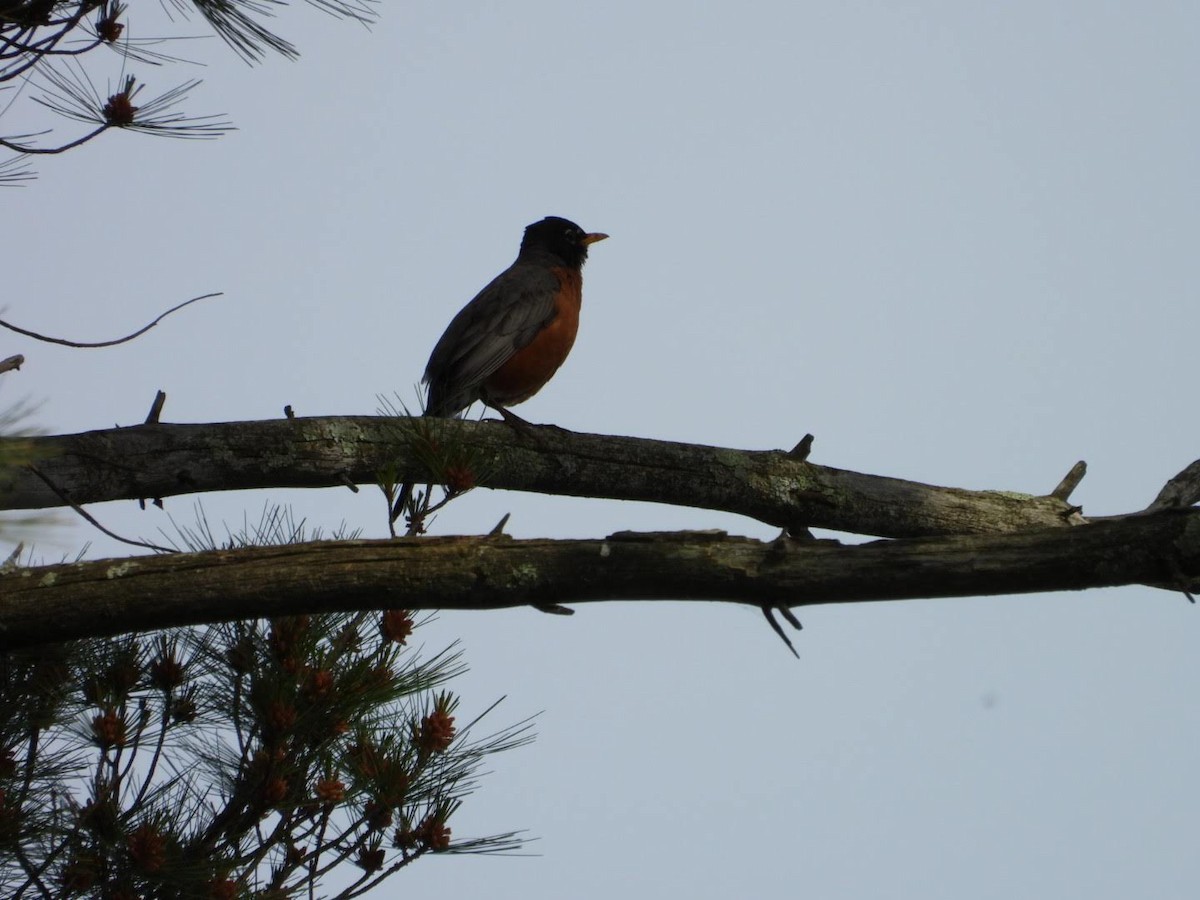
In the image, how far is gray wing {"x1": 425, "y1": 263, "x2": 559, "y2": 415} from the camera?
6195 millimetres

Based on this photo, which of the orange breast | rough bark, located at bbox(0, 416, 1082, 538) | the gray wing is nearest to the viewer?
rough bark, located at bbox(0, 416, 1082, 538)

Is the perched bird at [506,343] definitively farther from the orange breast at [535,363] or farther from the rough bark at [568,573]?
the rough bark at [568,573]

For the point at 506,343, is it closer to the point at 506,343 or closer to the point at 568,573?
the point at 506,343

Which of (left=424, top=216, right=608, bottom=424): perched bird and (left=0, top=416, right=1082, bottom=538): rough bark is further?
(left=424, top=216, right=608, bottom=424): perched bird

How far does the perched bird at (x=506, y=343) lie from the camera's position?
623 cm

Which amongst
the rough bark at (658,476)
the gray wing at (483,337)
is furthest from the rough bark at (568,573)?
the gray wing at (483,337)

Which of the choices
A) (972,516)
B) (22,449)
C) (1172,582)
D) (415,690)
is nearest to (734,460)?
(972,516)

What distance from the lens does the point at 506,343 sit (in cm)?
634

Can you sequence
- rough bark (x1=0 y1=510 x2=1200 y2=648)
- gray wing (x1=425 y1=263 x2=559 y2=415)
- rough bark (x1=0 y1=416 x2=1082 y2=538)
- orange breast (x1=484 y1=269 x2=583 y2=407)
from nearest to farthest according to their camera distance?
1. rough bark (x1=0 y1=510 x2=1200 y2=648)
2. rough bark (x1=0 y1=416 x2=1082 y2=538)
3. gray wing (x1=425 y1=263 x2=559 y2=415)
4. orange breast (x1=484 y1=269 x2=583 y2=407)

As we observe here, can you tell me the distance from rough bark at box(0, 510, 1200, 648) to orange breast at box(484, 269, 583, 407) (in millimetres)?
3553

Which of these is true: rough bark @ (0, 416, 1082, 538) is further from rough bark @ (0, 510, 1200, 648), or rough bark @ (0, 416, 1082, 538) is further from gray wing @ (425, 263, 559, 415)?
gray wing @ (425, 263, 559, 415)

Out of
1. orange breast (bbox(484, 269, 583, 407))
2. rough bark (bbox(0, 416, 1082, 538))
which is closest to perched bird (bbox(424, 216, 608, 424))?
orange breast (bbox(484, 269, 583, 407))

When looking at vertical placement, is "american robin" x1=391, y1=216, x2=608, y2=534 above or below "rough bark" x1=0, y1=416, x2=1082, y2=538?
above

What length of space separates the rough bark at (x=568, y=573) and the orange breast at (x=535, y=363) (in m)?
3.55
